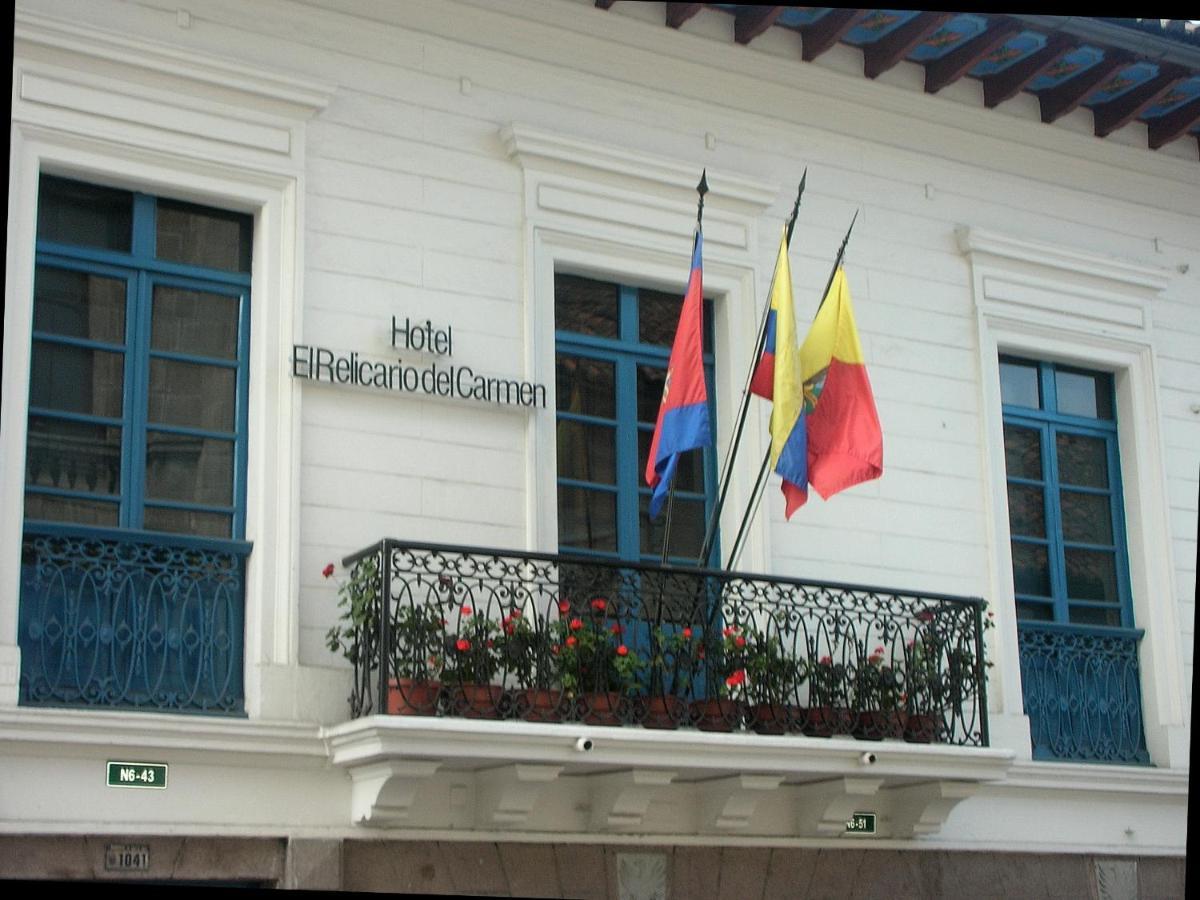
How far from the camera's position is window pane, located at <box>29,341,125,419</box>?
917 centimetres

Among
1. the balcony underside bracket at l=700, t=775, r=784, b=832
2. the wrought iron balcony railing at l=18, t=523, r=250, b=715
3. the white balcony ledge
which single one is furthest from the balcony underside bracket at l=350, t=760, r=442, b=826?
the balcony underside bracket at l=700, t=775, r=784, b=832

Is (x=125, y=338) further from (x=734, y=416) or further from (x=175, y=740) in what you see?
(x=734, y=416)

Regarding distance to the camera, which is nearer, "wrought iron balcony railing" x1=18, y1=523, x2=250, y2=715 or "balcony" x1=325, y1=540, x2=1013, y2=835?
"wrought iron balcony railing" x1=18, y1=523, x2=250, y2=715

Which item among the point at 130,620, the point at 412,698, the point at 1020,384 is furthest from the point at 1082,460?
the point at 130,620

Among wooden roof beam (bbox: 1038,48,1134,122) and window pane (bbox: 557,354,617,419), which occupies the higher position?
wooden roof beam (bbox: 1038,48,1134,122)

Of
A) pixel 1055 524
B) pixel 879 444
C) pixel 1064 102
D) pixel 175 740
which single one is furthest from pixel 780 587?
pixel 1064 102

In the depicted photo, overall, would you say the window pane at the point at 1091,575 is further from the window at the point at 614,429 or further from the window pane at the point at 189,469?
the window pane at the point at 189,469

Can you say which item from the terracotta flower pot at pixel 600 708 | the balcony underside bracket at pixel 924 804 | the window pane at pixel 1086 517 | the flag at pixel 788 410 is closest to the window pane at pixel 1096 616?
the window pane at pixel 1086 517

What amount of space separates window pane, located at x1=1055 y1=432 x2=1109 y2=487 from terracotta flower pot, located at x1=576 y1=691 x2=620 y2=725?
421 cm

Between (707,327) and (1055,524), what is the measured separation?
2.66 m

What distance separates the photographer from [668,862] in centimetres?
1013

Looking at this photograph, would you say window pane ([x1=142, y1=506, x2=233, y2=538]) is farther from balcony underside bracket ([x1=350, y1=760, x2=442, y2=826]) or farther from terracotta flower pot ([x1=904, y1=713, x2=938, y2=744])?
terracotta flower pot ([x1=904, y1=713, x2=938, y2=744])

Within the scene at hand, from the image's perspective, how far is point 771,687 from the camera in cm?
1000

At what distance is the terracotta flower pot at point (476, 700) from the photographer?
9055 millimetres
